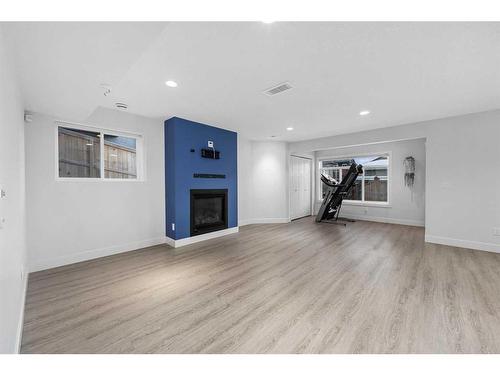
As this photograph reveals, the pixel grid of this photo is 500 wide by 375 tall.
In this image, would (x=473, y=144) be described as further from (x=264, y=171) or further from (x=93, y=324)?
(x=93, y=324)

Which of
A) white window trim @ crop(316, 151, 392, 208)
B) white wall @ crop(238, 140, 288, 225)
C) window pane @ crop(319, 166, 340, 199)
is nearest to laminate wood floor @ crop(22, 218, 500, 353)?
white wall @ crop(238, 140, 288, 225)

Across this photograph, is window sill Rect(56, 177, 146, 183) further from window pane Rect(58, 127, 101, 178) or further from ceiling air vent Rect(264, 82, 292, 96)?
ceiling air vent Rect(264, 82, 292, 96)

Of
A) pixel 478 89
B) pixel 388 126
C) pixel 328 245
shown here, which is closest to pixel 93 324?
pixel 328 245

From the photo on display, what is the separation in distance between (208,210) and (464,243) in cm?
488

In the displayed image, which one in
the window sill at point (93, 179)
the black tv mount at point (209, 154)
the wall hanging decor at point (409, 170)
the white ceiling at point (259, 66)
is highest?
the white ceiling at point (259, 66)

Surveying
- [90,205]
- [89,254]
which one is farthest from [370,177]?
[89,254]

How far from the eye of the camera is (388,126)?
4.43 meters

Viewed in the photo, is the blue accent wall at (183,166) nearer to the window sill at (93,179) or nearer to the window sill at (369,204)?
the window sill at (93,179)

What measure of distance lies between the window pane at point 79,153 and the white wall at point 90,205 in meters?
0.17

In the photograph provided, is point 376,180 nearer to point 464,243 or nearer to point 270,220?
point 464,243

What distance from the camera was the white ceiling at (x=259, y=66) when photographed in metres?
1.48

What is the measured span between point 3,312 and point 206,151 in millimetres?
3516

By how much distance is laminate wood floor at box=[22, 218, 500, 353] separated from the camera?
1523 mm

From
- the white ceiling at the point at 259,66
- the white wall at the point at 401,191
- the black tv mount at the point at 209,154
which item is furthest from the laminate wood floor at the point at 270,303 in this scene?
the white wall at the point at 401,191
